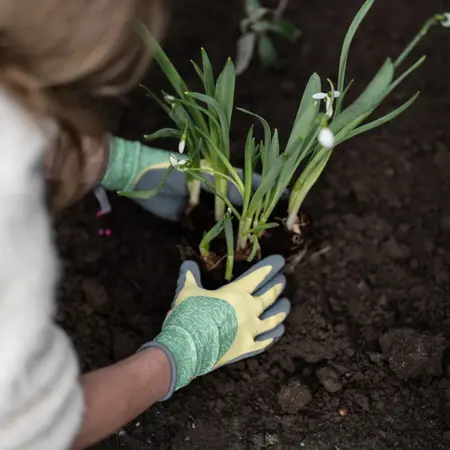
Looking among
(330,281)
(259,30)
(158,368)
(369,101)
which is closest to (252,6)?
(259,30)

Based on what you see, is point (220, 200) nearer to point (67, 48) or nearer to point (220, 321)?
point (220, 321)

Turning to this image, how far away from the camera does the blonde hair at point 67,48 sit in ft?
2.84

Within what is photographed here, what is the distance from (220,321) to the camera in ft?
4.03

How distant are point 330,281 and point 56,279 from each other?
0.71 meters

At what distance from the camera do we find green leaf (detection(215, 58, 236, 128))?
1.09 metres

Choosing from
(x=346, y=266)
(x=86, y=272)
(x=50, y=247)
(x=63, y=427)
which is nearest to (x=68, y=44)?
(x=50, y=247)

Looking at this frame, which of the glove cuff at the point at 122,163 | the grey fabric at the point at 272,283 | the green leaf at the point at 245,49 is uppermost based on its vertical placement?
the green leaf at the point at 245,49

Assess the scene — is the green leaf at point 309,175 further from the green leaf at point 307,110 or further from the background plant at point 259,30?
the background plant at point 259,30

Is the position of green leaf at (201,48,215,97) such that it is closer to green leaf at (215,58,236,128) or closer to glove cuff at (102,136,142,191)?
green leaf at (215,58,236,128)

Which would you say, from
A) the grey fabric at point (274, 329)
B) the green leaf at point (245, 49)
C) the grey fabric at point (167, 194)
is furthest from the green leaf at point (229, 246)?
the green leaf at point (245, 49)

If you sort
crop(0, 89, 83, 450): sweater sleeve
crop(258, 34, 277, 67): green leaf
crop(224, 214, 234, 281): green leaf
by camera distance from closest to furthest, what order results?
crop(0, 89, 83, 450): sweater sleeve
crop(224, 214, 234, 281): green leaf
crop(258, 34, 277, 67): green leaf

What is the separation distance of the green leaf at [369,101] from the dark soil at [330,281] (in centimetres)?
44

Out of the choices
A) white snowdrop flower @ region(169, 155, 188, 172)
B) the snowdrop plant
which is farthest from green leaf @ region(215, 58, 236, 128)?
white snowdrop flower @ region(169, 155, 188, 172)

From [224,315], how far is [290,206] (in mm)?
248
